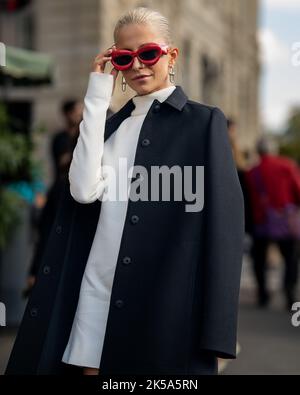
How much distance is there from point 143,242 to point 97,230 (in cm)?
18

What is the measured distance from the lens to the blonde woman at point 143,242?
121 inches

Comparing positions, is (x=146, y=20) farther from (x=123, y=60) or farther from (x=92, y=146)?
(x=92, y=146)

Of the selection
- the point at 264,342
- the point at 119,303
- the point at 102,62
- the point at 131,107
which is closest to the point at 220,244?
the point at 119,303

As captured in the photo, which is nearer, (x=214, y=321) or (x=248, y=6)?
(x=214, y=321)

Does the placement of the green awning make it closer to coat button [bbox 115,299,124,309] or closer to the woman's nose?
the woman's nose

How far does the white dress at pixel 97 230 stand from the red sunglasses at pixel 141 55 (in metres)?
0.07

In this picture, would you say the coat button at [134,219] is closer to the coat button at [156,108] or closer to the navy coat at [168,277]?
the navy coat at [168,277]

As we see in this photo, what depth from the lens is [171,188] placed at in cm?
316

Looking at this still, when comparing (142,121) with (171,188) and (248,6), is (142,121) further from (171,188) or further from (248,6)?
(248,6)

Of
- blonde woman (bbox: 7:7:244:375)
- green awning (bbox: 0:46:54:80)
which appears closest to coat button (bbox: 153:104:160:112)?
blonde woman (bbox: 7:7:244:375)

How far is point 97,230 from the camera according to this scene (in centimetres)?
321
